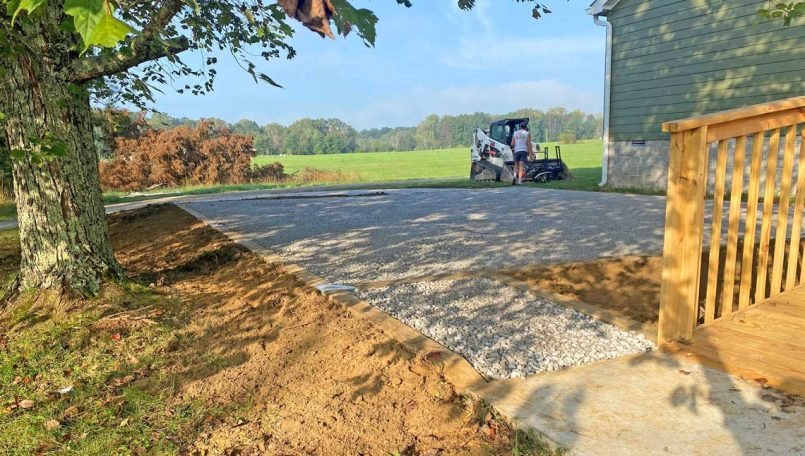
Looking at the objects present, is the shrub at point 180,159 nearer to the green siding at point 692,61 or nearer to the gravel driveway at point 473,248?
the gravel driveway at point 473,248

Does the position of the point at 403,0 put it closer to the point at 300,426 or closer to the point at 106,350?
the point at 300,426

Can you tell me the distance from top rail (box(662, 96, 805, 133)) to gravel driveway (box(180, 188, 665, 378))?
116 centimetres

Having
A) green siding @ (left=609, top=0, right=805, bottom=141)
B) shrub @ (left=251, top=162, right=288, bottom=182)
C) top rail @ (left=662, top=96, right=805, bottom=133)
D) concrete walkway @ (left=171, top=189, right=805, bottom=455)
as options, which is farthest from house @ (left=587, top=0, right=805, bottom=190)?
shrub @ (left=251, top=162, right=288, bottom=182)

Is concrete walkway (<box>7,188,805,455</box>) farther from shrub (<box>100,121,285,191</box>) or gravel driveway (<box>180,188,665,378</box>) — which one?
shrub (<box>100,121,285,191</box>)

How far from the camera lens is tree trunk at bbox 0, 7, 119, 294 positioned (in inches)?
142

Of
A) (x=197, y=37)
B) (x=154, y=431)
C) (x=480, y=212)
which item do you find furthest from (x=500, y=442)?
(x=480, y=212)

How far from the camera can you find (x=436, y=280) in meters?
4.48

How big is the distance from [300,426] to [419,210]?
7.33 meters

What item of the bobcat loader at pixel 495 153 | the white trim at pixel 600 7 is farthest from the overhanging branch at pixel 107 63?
the bobcat loader at pixel 495 153

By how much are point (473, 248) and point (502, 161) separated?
37.5 ft

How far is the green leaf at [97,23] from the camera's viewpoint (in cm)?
101

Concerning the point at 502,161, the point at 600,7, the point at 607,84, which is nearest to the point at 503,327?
the point at 607,84

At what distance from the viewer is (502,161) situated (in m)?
16.8

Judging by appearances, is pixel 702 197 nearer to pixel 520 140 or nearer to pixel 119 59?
pixel 119 59
